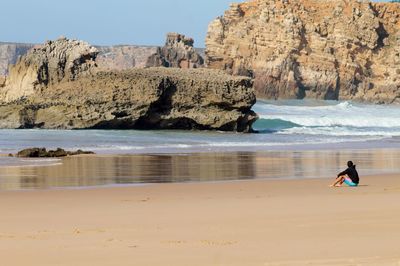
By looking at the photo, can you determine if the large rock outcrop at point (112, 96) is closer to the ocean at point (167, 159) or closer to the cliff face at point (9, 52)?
the ocean at point (167, 159)

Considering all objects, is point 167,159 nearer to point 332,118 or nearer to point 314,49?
point 332,118

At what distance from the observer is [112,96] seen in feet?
101

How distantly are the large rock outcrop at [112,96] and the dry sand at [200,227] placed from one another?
770 inches

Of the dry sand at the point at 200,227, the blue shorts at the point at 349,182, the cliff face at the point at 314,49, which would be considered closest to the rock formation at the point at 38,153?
the dry sand at the point at 200,227

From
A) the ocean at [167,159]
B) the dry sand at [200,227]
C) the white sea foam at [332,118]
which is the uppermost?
the dry sand at [200,227]

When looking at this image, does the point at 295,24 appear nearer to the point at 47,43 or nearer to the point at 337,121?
the point at 337,121

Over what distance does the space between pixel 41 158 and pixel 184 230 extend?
10851 mm

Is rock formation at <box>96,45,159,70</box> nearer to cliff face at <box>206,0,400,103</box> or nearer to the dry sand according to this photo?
cliff face at <box>206,0,400,103</box>

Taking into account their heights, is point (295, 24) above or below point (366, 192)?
above

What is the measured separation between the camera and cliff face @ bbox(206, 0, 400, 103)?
88.4m

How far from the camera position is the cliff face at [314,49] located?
8844cm

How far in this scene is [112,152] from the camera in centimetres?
2020

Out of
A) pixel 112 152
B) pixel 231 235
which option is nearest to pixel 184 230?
pixel 231 235

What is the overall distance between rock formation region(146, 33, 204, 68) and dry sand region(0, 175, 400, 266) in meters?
79.7
